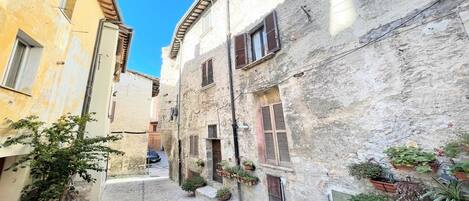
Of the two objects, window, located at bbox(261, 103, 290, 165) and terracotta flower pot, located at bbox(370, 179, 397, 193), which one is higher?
window, located at bbox(261, 103, 290, 165)

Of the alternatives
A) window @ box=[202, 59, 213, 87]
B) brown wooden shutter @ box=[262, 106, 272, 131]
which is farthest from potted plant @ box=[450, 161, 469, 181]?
window @ box=[202, 59, 213, 87]

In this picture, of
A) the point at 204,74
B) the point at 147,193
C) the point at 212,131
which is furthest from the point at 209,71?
the point at 147,193

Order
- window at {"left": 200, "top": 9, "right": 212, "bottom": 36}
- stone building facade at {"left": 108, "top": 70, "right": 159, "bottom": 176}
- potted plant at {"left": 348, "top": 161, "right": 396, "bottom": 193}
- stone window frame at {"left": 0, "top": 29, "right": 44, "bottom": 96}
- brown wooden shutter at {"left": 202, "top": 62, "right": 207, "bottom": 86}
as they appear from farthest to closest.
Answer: stone building facade at {"left": 108, "top": 70, "right": 159, "bottom": 176} < window at {"left": 200, "top": 9, "right": 212, "bottom": 36} < brown wooden shutter at {"left": 202, "top": 62, "right": 207, "bottom": 86} < stone window frame at {"left": 0, "top": 29, "right": 44, "bottom": 96} < potted plant at {"left": 348, "top": 161, "right": 396, "bottom": 193}

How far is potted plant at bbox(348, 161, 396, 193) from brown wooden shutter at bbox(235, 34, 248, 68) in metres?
4.65

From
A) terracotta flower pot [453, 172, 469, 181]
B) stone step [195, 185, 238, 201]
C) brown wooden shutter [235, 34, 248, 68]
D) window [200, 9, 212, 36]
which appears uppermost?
window [200, 9, 212, 36]

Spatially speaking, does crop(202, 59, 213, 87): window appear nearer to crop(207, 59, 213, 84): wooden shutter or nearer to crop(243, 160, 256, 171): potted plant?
crop(207, 59, 213, 84): wooden shutter

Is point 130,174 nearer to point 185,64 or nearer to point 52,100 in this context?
point 185,64

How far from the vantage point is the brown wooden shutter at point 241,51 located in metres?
7.07

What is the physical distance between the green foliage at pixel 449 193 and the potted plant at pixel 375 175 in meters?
0.52

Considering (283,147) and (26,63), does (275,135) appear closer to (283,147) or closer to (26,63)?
(283,147)

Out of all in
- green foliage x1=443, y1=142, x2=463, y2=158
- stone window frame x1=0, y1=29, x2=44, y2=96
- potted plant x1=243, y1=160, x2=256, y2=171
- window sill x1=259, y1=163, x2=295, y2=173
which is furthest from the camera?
potted plant x1=243, y1=160, x2=256, y2=171

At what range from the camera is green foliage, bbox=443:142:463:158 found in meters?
2.72

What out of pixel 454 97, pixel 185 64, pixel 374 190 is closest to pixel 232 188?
pixel 374 190

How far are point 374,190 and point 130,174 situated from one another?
53.2 feet
